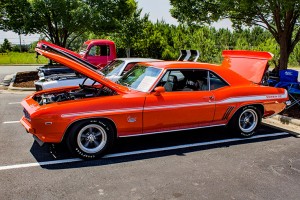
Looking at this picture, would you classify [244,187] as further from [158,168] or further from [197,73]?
[197,73]

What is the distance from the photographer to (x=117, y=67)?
8.94m

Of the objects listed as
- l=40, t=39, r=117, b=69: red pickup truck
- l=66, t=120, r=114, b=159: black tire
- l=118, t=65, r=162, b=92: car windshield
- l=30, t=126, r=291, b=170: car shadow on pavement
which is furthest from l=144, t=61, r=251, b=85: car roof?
l=40, t=39, r=117, b=69: red pickup truck

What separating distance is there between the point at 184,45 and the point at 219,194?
23033 mm

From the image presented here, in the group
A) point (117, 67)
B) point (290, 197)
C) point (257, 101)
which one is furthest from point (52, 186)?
point (117, 67)

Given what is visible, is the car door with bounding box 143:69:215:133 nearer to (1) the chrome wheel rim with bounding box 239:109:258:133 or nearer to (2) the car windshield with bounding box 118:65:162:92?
(2) the car windshield with bounding box 118:65:162:92

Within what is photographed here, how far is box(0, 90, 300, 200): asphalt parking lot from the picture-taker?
12.5 feet

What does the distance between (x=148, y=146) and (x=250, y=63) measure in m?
3.29

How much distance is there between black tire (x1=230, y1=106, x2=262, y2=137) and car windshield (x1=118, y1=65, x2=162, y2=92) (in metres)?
1.89

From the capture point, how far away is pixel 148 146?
5492 mm

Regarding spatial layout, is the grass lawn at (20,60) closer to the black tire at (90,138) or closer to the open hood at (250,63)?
the open hood at (250,63)

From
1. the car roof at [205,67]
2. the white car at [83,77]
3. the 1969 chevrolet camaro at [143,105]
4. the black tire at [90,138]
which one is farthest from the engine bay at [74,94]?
the white car at [83,77]

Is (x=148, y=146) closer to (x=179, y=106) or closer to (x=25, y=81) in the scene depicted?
(x=179, y=106)

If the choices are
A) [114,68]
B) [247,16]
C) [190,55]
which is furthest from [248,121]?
[247,16]

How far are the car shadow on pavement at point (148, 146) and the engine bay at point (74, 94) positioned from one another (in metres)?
0.84
